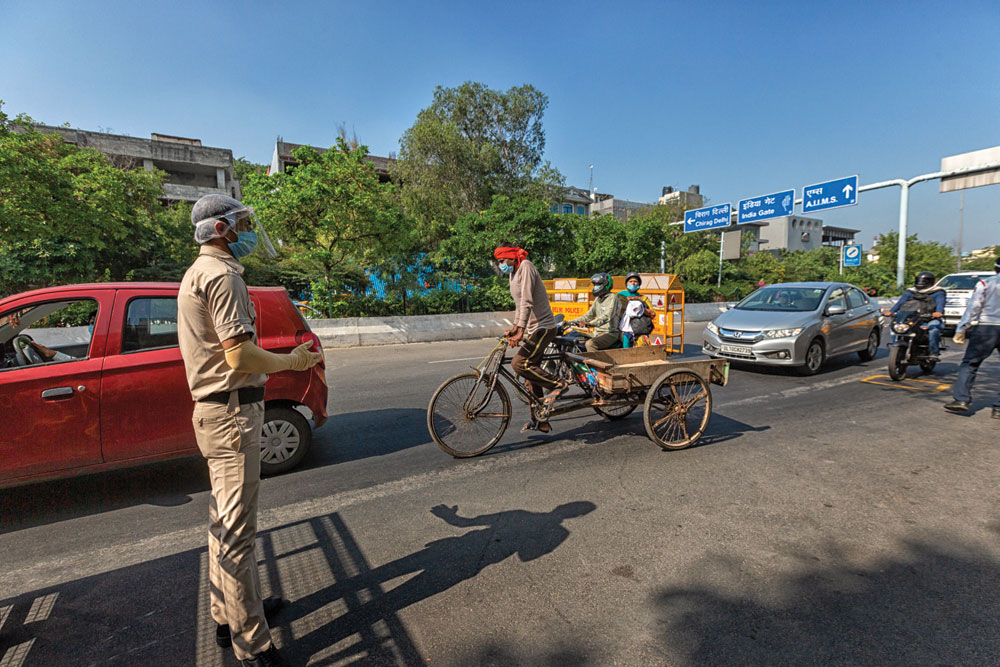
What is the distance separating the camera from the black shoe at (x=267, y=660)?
202 centimetres

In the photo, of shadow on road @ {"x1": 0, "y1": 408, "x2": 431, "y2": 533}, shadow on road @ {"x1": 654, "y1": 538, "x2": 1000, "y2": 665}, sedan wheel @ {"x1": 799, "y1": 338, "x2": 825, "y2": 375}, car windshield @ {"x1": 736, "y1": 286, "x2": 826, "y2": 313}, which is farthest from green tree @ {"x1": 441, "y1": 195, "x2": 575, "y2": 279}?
shadow on road @ {"x1": 654, "y1": 538, "x2": 1000, "y2": 665}

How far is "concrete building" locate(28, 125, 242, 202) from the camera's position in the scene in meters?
32.0

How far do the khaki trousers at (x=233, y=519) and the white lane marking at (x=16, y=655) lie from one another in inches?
38.9

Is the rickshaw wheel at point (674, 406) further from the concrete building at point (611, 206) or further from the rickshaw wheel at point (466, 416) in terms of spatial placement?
the concrete building at point (611, 206)

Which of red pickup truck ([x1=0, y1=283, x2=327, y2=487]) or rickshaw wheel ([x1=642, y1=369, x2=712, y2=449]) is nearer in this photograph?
red pickup truck ([x1=0, y1=283, x2=327, y2=487])

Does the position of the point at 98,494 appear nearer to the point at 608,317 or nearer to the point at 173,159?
the point at 608,317

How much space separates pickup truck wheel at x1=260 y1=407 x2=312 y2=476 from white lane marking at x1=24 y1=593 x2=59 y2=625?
161 cm

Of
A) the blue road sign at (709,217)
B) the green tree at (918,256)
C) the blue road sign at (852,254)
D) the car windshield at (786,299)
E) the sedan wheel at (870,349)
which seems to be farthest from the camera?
the green tree at (918,256)

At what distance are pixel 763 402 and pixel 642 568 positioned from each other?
4668 mm

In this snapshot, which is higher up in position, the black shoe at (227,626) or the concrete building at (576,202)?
the concrete building at (576,202)

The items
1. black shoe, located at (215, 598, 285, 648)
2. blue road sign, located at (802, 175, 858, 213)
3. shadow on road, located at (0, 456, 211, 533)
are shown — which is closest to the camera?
black shoe, located at (215, 598, 285, 648)

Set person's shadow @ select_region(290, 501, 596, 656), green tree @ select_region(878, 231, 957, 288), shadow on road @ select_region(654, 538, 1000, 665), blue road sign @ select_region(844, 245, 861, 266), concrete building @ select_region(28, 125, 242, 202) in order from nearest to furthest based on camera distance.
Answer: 1. shadow on road @ select_region(654, 538, 1000, 665)
2. person's shadow @ select_region(290, 501, 596, 656)
3. blue road sign @ select_region(844, 245, 861, 266)
4. concrete building @ select_region(28, 125, 242, 202)
5. green tree @ select_region(878, 231, 957, 288)

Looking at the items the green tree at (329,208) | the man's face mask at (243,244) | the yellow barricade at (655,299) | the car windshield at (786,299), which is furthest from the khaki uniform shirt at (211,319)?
the green tree at (329,208)

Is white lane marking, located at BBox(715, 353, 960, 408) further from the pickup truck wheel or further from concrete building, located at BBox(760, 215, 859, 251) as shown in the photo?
concrete building, located at BBox(760, 215, 859, 251)
